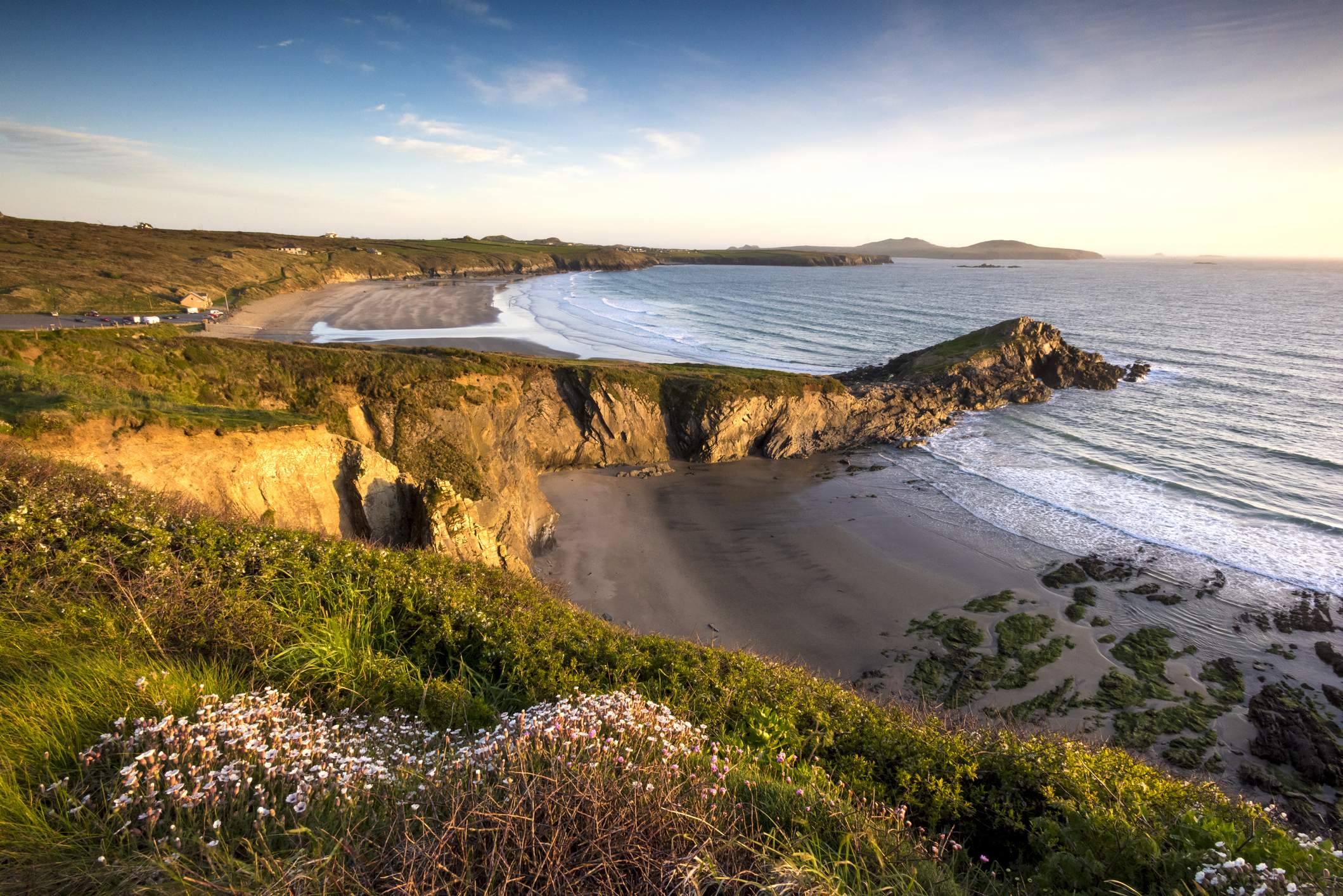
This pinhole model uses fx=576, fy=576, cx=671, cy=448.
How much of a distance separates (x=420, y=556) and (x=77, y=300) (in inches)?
2871

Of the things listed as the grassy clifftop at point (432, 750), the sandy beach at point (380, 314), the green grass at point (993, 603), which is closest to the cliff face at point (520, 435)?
the grassy clifftop at point (432, 750)

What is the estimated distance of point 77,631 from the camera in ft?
17.1

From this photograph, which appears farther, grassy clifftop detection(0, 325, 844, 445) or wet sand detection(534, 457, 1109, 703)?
wet sand detection(534, 457, 1109, 703)

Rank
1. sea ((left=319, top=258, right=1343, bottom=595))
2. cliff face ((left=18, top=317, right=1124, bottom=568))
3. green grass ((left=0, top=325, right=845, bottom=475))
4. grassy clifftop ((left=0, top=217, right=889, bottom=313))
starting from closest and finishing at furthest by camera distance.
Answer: green grass ((left=0, top=325, right=845, bottom=475)) < cliff face ((left=18, top=317, right=1124, bottom=568)) < sea ((left=319, top=258, right=1343, bottom=595)) < grassy clifftop ((left=0, top=217, right=889, bottom=313))

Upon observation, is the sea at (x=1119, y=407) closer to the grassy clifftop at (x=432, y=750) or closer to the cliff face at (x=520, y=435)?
the cliff face at (x=520, y=435)

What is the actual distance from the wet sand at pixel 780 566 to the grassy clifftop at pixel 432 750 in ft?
28.8

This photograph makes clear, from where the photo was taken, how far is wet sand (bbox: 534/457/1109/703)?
17703 millimetres

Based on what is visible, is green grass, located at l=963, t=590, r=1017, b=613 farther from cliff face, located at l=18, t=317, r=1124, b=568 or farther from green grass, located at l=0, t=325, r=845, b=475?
green grass, located at l=0, t=325, r=845, b=475

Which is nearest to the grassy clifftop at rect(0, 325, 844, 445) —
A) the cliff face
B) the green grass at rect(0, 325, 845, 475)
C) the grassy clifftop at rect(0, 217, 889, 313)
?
the green grass at rect(0, 325, 845, 475)

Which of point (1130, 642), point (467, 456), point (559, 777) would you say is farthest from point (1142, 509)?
point (559, 777)

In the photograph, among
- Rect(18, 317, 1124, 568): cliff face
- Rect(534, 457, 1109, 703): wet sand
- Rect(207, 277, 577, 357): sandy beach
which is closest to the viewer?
Rect(18, 317, 1124, 568): cliff face

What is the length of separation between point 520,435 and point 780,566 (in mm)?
13821

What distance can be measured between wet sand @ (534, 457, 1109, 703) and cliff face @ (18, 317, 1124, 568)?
2.70 meters

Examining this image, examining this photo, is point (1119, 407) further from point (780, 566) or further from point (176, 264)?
point (176, 264)
